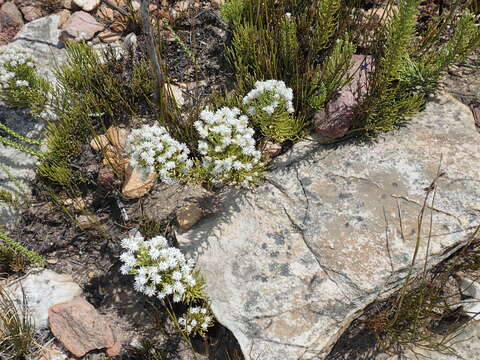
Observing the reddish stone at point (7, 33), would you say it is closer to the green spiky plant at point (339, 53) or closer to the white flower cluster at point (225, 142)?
the green spiky plant at point (339, 53)

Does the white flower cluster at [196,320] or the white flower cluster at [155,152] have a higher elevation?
the white flower cluster at [155,152]

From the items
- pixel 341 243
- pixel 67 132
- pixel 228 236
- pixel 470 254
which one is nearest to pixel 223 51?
pixel 67 132

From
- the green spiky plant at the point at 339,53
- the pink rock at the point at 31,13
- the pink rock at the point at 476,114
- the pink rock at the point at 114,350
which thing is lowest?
the pink rock at the point at 114,350

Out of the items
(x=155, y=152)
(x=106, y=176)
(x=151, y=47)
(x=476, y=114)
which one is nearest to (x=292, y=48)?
(x=151, y=47)

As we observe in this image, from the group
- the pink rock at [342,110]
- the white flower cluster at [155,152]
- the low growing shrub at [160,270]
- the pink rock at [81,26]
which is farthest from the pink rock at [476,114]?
the pink rock at [81,26]

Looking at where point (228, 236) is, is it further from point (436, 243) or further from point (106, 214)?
point (436, 243)

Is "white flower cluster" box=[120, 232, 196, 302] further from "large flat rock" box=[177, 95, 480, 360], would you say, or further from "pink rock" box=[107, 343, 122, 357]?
"pink rock" box=[107, 343, 122, 357]
